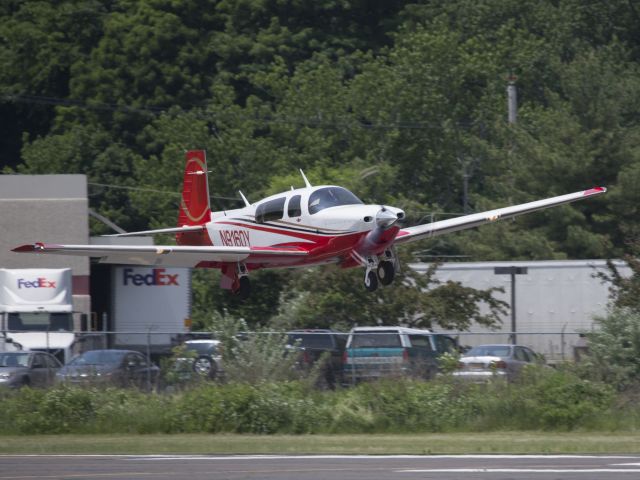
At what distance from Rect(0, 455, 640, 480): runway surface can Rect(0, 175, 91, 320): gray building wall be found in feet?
61.2

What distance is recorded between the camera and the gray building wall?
125 feet

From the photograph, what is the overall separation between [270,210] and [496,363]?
5531 mm

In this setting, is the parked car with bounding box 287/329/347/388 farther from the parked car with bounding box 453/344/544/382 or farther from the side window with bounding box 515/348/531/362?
the side window with bounding box 515/348/531/362

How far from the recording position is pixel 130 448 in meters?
21.5

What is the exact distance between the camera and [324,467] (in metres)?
17.1

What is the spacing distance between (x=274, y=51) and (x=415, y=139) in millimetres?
12775

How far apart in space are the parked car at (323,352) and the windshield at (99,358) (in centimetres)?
355

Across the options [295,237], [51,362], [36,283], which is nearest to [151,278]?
[36,283]

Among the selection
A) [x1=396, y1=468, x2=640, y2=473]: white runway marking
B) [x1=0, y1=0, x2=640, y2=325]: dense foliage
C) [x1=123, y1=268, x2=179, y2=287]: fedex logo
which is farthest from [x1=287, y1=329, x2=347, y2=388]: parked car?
[x1=0, y1=0, x2=640, y2=325]: dense foliage

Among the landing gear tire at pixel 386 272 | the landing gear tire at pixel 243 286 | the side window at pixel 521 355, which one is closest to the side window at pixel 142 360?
the landing gear tire at pixel 243 286

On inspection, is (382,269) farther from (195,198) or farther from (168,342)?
(195,198)

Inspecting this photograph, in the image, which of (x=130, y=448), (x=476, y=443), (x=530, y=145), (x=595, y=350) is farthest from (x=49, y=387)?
(x=530, y=145)

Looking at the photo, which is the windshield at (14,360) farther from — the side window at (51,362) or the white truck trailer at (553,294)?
the white truck trailer at (553,294)

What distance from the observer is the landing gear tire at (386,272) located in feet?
78.5
